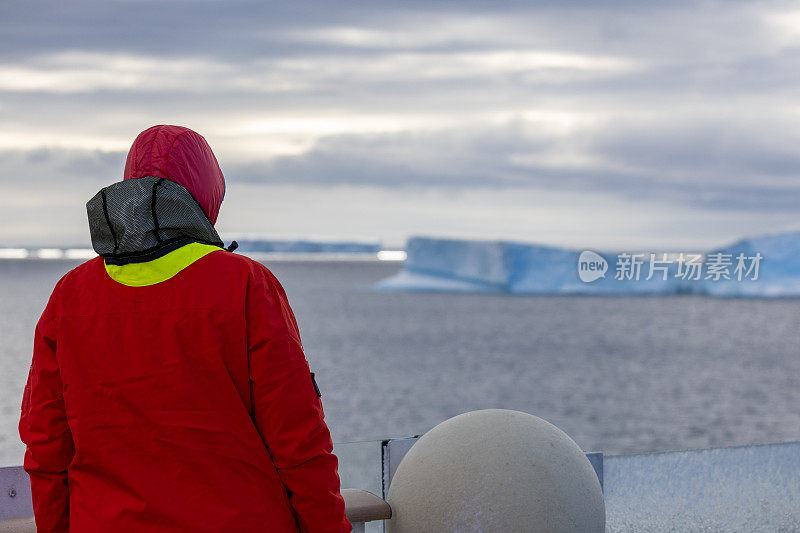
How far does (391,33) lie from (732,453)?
Result: 93827 millimetres

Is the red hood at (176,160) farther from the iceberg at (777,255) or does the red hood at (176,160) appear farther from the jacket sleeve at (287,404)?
the iceberg at (777,255)

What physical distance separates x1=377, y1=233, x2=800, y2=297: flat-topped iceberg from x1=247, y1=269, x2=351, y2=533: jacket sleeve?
51.6 metres

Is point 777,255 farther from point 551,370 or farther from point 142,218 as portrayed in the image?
point 142,218

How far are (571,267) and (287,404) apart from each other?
5958 centimetres

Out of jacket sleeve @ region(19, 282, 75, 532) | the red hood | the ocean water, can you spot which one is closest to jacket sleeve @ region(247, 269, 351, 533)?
Answer: the red hood

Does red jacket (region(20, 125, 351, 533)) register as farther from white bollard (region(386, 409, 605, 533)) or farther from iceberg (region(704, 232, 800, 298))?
iceberg (region(704, 232, 800, 298))

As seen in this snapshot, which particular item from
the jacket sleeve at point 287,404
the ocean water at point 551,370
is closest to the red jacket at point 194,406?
the jacket sleeve at point 287,404

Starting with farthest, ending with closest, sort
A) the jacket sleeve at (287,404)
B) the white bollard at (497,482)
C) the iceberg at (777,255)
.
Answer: the iceberg at (777,255)
the white bollard at (497,482)
the jacket sleeve at (287,404)

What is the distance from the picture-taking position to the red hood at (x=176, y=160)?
7.25ft

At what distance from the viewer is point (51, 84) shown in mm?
93375

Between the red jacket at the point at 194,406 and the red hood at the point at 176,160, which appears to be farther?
the red hood at the point at 176,160

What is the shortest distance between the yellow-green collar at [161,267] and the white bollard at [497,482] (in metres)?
1.96

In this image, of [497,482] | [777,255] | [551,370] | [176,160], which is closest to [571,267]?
[551,370]

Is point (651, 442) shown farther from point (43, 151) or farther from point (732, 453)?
point (43, 151)
